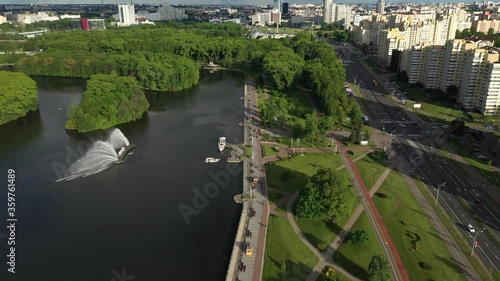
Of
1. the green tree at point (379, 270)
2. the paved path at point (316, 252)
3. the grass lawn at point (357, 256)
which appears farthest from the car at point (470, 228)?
the paved path at point (316, 252)

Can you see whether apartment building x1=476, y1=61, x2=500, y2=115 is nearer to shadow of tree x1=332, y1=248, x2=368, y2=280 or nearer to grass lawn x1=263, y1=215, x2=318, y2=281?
grass lawn x1=263, y1=215, x2=318, y2=281

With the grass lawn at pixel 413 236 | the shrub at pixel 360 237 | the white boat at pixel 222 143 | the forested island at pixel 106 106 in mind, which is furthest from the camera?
the forested island at pixel 106 106

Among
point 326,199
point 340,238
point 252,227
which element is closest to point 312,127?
point 326,199

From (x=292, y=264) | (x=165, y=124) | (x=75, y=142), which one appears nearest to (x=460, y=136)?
(x=292, y=264)

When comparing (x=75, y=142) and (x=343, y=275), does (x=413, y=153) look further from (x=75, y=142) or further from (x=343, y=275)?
(x=75, y=142)

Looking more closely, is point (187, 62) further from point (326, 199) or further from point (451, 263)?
point (451, 263)

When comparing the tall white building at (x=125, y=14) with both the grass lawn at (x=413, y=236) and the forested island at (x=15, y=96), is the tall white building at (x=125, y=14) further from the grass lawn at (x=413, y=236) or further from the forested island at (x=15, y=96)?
the grass lawn at (x=413, y=236)

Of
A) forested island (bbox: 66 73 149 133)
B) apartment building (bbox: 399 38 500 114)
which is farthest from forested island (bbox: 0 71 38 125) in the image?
apartment building (bbox: 399 38 500 114)

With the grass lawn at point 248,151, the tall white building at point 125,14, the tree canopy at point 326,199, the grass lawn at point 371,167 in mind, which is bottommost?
the grass lawn at point 371,167
